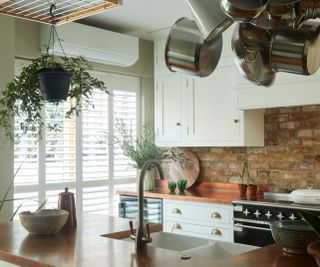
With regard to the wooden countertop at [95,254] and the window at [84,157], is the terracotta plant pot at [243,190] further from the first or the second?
the wooden countertop at [95,254]

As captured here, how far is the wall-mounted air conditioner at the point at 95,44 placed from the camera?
434 cm

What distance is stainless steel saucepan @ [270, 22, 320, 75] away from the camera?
1731 mm

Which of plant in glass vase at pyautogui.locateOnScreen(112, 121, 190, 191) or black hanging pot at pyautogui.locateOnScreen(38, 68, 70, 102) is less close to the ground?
black hanging pot at pyautogui.locateOnScreen(38, 68, 70, 102)

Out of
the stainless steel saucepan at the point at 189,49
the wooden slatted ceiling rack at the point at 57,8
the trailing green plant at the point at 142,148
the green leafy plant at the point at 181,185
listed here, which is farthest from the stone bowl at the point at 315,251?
the trailing green plant at the point at 142,148

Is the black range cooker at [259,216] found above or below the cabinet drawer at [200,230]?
above

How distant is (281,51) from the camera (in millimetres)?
1760

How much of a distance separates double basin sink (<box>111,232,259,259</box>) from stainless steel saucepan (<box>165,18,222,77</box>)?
3.27 feet

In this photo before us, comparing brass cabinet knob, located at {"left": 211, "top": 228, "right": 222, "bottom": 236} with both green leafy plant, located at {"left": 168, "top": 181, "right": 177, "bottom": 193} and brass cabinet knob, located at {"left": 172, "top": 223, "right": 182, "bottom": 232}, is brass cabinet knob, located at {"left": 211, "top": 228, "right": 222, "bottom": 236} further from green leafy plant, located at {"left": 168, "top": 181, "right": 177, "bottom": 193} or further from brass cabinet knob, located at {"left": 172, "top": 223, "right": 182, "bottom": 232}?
green leafy plant, located at {"left": 168, "top": 181, "right": 177, "bottom": 193}

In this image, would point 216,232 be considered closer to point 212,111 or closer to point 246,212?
point 246,212

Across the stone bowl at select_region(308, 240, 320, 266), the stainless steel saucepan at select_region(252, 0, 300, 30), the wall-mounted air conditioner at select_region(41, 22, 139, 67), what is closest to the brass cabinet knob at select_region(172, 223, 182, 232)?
the wall-mounted air conditioner at select_region(41, 22, 139, 67)

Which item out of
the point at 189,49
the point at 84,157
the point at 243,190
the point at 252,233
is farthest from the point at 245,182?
the point at 189,49

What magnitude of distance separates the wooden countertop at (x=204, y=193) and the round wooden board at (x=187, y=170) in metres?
0.09

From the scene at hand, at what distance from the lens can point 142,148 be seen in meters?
5.09

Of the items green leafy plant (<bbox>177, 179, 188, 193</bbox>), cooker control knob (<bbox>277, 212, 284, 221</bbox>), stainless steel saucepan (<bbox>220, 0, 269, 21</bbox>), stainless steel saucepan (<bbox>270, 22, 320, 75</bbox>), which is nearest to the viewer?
stainless steel saucepan (<bbox>220, 0, 269, 21</bbox>)
